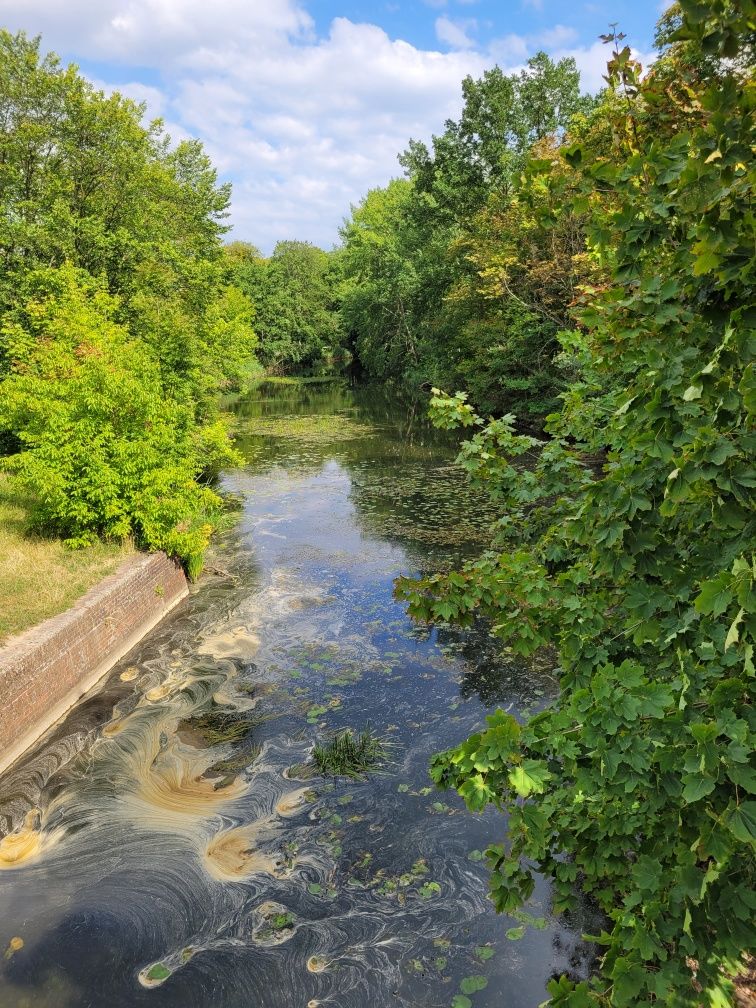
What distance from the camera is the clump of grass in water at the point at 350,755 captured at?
8141 millimetres

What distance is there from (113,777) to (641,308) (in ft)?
26.8

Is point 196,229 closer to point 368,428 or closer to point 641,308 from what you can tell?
point 368,428

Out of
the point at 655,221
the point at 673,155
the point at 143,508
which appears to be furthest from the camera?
the point at 143,508

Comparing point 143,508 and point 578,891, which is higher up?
point 143,508

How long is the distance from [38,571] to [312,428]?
25.1 metres

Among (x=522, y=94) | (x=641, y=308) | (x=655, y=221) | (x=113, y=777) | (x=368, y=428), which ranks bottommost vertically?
(x=113, y=777)

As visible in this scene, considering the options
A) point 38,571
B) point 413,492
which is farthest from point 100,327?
point 413,492

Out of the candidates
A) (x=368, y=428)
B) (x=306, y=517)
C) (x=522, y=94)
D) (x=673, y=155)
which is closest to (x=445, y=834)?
(x=673, y=155)

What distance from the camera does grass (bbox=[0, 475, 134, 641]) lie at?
9.74 m

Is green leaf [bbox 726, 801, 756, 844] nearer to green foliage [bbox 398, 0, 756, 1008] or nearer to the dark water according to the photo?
green foliage [bbox 398, 0, 756, 1008]

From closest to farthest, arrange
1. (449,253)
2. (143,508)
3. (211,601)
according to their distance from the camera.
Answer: (143,508) < (211,601) < (449,253)

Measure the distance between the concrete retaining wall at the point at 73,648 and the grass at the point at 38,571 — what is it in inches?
8.4

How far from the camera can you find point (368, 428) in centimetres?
3553

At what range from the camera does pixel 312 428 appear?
35.8m
